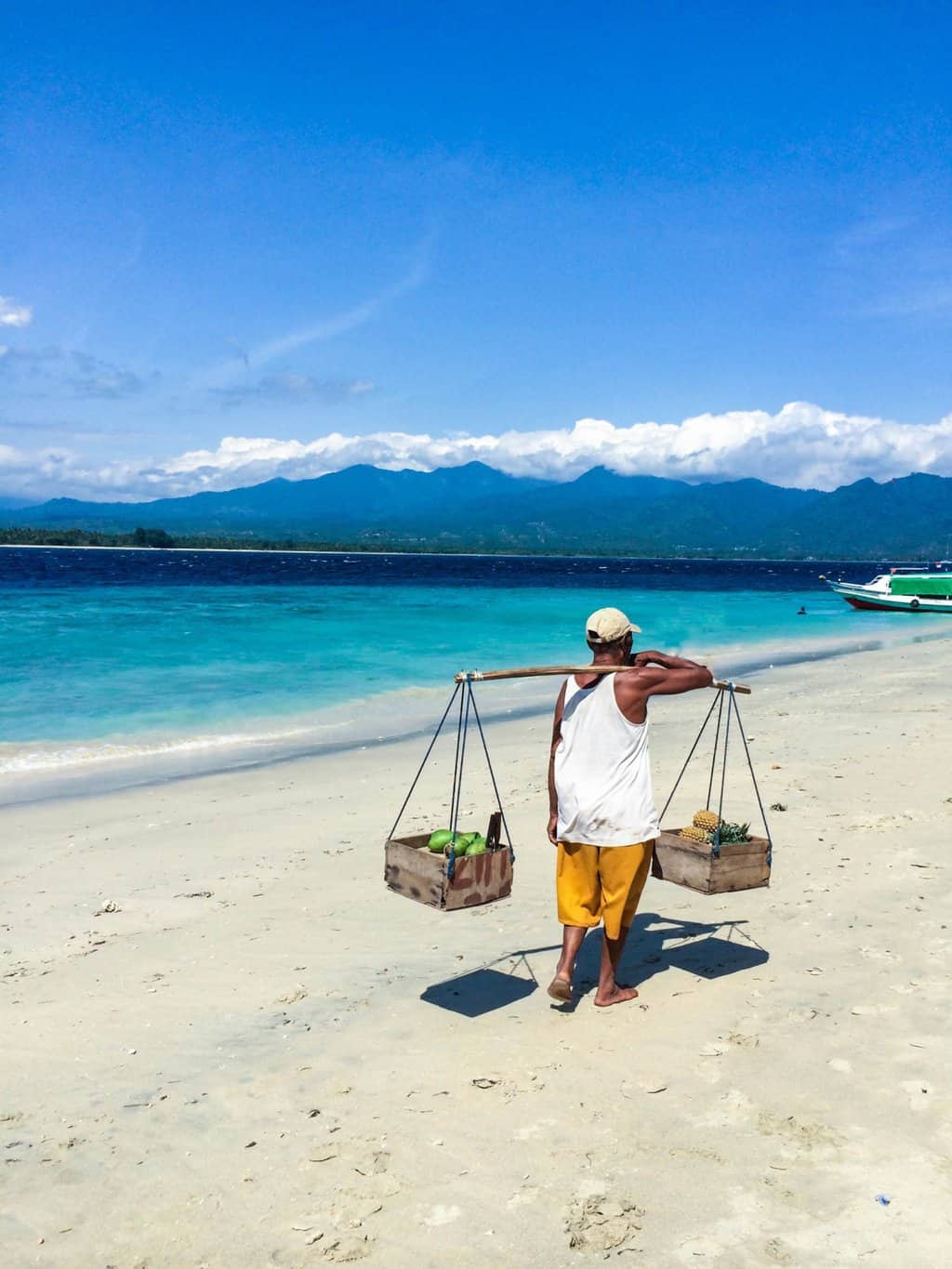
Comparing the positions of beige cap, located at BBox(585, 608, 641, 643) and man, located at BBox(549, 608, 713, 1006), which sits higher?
beige cap, located at BBox(585, 608, 641, 643)

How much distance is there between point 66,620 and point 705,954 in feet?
122

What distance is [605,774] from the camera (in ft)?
16.8

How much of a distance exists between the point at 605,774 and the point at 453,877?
98 centimetres

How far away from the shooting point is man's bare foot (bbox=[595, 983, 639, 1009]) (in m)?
5.31

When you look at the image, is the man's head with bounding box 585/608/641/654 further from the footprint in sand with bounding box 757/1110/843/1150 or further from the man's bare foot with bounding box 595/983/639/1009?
the footprint in sand with bounding box 757/1110/843/1150

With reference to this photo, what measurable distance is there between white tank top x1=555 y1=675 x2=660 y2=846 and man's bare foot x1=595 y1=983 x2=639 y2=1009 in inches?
33.6

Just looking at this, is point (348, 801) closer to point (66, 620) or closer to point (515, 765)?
point (515, 765)

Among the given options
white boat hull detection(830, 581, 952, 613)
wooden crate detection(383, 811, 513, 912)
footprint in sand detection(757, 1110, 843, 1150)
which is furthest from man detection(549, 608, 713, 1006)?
white boat hull detection(830, 581, 952, 613)

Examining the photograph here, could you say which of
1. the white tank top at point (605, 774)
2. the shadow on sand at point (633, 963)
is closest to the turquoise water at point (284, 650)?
the shadow on sand at point (633, 963)

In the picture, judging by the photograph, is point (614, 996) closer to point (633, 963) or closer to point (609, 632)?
point (633, 963)

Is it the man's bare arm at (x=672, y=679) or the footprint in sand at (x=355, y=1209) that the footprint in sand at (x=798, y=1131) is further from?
the man's bare arm at (x=672, y=679)

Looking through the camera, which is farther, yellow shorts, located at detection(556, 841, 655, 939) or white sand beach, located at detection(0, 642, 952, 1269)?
yellow shorts, located at detection(556, 841, 655, 939)

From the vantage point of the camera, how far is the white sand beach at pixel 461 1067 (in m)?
3.55

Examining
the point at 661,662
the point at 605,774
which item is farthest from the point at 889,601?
the point at 605,774
